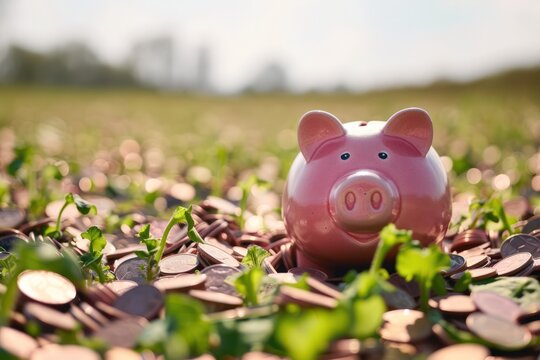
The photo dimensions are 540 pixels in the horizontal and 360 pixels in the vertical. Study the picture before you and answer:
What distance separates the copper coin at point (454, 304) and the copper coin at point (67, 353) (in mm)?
821

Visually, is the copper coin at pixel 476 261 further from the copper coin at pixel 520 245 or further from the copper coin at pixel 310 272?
the copper coin at pixel 310 272

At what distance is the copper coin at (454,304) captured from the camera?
1499 mm

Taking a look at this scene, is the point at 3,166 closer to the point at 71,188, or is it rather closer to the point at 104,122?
the point at 71,188

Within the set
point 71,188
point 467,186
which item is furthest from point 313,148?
point 71,188

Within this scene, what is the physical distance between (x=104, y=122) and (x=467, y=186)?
584 centimetres

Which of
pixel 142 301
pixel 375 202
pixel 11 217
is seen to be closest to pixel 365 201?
pixel 375 202

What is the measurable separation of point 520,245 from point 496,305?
22.8 inches

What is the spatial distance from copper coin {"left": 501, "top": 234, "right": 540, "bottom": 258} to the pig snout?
1.65 ft

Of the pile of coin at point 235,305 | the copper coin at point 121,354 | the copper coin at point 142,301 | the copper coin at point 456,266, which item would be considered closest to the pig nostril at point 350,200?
the pile of coin at point 235,305

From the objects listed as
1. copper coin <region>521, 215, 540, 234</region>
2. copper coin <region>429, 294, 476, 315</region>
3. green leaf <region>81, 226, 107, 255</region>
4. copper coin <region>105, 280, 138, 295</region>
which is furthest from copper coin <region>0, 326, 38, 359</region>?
copper coin <region>521, 215, 540, 234</region>

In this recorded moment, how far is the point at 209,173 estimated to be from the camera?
4.01 metres

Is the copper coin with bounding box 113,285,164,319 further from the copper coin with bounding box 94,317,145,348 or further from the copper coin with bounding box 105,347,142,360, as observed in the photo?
the copper coin with bounding box 105,347,142,360

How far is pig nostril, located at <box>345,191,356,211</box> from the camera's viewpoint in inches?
66.4

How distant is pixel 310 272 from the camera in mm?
1812
